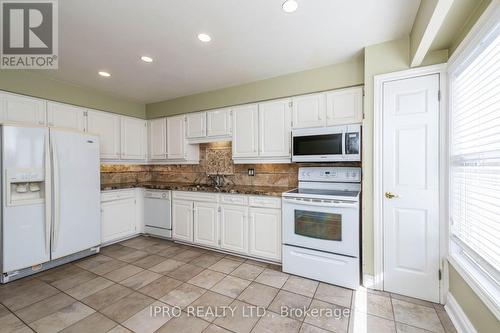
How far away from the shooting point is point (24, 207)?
2406 millimetres

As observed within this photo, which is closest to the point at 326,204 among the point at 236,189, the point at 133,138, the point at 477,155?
the point at 477,155

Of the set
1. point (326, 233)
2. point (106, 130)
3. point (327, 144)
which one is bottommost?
point (326, 233)

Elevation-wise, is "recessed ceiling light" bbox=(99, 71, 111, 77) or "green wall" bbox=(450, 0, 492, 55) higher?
"recessed ceiling light" bbox=(99, 71, 111, 77)

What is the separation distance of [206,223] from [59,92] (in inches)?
114

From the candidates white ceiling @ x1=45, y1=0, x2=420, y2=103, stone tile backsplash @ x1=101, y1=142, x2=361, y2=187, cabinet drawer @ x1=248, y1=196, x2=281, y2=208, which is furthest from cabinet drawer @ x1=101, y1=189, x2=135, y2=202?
cabinet drawer @ x1=248, y1=196, x2=281, y2=208

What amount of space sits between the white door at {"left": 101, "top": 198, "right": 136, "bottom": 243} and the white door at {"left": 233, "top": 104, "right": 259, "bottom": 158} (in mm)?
2108

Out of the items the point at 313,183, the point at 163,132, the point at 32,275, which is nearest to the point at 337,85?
the point at 313,183

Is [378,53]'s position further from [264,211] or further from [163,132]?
[163,132]

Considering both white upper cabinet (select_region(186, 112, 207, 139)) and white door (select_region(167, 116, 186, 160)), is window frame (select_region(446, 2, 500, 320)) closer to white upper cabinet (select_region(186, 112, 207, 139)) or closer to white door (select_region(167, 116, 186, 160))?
white upper cabinet (select_region(186, 112, 207, 139))

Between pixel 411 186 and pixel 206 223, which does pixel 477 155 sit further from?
pixel 206 223

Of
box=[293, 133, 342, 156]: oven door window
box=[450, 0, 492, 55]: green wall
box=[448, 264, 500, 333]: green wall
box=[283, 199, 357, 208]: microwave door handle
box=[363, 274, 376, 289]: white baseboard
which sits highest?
box=[450, 0, 492, 55]: green wall

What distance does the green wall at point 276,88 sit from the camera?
257cm

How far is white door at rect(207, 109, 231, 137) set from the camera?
3.38 m

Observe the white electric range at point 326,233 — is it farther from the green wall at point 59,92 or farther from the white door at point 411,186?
the green wall at point 59,92
